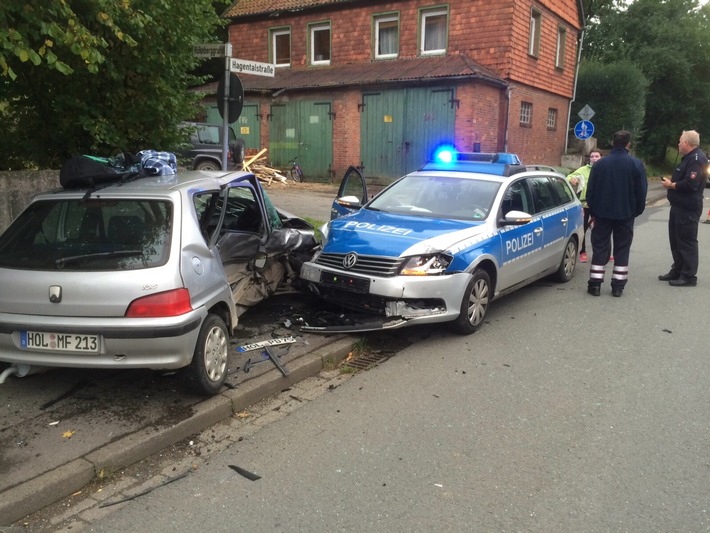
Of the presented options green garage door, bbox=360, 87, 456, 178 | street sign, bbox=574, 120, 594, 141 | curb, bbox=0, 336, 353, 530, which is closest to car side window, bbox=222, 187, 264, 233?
curb, bbox=0, 336, 353, 530

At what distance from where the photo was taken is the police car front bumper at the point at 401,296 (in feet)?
17.8

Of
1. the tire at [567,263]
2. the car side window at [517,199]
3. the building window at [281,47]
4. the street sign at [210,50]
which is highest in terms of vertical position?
the building window at [281,47]

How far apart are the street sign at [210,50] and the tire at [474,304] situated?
4133 mm

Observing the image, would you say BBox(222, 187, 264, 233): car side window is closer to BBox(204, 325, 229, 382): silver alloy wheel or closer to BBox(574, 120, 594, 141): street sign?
BBox(204, 325, 229, 382): silver alloy wheel

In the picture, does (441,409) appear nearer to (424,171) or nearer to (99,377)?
(99,377)

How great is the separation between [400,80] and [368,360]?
15.5m

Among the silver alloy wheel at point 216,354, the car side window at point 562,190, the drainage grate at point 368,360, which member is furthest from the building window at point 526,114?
the silver alloy wheel at point 216,354

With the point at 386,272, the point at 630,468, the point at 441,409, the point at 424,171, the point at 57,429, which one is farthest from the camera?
the point at 424,171

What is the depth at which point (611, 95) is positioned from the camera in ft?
92.0

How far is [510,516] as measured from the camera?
9.96ft

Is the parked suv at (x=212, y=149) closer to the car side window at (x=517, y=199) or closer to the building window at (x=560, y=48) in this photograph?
the car side window at (x=517, y=199)

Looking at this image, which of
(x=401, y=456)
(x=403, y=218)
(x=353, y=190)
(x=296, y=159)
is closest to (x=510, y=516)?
(x=401, y=456)

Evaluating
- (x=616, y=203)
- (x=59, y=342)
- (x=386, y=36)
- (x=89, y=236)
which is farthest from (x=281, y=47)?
(x=59, y=342)

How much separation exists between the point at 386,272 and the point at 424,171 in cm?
245
